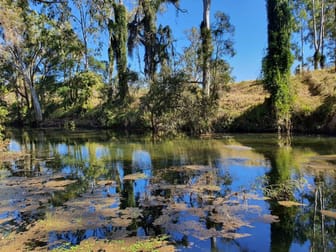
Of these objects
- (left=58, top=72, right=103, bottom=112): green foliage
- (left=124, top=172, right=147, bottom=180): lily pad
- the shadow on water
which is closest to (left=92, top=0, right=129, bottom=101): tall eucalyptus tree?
(left=58, top=72, right=103, bottom=112): green foliage

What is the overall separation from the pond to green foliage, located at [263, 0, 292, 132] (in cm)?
884

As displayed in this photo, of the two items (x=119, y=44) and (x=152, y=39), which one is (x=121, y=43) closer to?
(x=119, y=44)

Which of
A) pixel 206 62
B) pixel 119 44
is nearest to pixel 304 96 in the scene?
pixel 206 62

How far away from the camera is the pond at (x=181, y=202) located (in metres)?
4.97

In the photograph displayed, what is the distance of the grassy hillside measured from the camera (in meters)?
18.8

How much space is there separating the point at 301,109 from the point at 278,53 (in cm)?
397

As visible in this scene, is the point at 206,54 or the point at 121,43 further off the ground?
the point at 121,43

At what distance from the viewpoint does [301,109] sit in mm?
19688

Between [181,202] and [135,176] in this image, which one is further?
[135,176]

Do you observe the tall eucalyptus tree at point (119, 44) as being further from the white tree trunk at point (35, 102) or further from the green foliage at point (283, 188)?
the green foliage at point (283, 188)

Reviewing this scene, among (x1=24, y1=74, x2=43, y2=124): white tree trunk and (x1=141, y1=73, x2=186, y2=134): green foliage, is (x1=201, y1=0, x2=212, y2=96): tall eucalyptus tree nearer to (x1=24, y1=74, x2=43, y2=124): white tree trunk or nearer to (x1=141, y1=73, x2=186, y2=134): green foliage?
(x1=141, y1=73, x2=186, y2=134): green foliage

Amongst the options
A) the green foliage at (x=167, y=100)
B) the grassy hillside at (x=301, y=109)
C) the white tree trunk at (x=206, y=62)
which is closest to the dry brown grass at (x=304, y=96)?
the grassy hillside at (x=301, y=109)

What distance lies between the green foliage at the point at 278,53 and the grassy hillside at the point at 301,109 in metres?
1.00

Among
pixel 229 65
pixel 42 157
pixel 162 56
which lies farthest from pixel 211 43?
pixel 42 157
